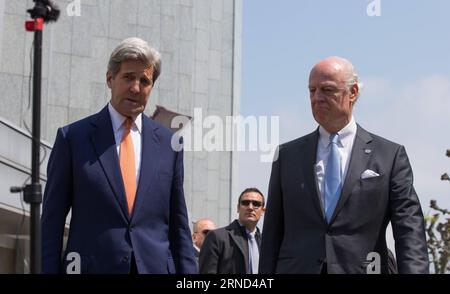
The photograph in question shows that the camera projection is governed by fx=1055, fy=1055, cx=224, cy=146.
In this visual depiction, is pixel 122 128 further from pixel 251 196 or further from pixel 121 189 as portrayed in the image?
pixel 251 196

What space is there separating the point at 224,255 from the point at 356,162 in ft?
17.2

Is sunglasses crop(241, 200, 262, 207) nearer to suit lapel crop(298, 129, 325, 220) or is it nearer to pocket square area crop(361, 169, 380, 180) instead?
suit lapel crop(298, 129, 325, 220)

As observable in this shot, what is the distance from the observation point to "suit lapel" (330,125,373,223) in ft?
20.4

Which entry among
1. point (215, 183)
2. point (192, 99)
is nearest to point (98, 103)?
point (192, 99)

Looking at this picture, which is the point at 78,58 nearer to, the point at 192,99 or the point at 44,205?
the point at 192,99

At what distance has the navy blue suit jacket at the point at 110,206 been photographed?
19.5 feet

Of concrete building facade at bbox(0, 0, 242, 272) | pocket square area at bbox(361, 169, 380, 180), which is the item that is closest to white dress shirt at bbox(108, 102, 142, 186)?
pocket square area at bbox(361, 169, 380, 180)

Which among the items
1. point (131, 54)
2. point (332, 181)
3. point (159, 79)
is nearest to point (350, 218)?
point (332, 181)

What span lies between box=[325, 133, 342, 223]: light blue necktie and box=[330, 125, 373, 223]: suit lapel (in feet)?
0.14

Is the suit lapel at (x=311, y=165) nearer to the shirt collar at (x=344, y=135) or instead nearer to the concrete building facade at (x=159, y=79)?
the shirt collar at (x=344, y=135)

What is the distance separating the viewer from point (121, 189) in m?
5.96

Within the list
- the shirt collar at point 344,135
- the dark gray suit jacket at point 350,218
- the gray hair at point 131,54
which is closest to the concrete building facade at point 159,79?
the dark gray suit jacket at point 350,218

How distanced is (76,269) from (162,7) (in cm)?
3582
